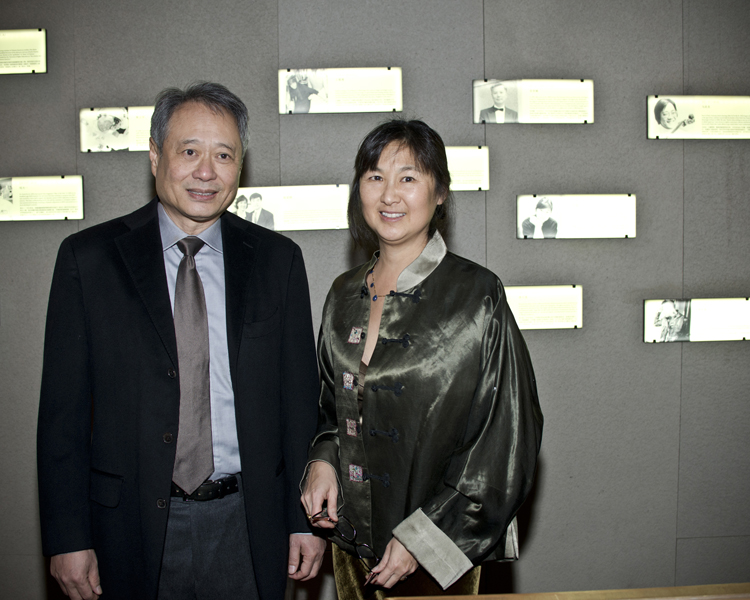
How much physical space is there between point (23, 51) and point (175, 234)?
1.80 meters

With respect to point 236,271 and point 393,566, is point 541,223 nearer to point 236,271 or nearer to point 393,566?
point 236,271

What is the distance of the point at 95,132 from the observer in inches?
96.6

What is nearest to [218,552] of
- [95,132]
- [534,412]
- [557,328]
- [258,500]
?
[258,500]

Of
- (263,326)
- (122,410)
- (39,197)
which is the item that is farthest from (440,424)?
(39,197)

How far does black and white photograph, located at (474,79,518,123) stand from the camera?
248 centimetres

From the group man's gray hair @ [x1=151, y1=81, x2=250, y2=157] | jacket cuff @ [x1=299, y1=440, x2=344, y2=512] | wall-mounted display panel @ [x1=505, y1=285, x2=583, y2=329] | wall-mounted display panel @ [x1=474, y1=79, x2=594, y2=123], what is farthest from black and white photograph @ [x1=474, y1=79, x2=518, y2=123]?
jacket cuff @ [x1=299, y1=440, x2=344, y2=512]

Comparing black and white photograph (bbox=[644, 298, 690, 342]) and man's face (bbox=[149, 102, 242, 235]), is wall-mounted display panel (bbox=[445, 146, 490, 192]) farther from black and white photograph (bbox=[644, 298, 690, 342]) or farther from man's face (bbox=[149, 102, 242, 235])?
man's face (bbox=[149, 102, 242, 235])

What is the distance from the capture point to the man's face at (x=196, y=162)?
1.42 metres

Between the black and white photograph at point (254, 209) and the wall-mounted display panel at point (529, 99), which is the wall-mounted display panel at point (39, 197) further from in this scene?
the wall-mounted display panel at point (529, 99)

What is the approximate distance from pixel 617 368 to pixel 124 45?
2.99m

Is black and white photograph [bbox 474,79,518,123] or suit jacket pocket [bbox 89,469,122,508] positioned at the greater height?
black and white photograph [bbox 474,79,518,123]

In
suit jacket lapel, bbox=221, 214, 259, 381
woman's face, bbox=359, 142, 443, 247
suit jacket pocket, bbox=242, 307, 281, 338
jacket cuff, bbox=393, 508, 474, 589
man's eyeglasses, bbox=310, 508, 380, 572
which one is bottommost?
man's eyeglasses, bbox=310, 508, 380, 572

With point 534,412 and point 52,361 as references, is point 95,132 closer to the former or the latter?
point 52,361

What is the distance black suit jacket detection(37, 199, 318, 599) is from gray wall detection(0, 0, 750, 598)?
3.98 feet
